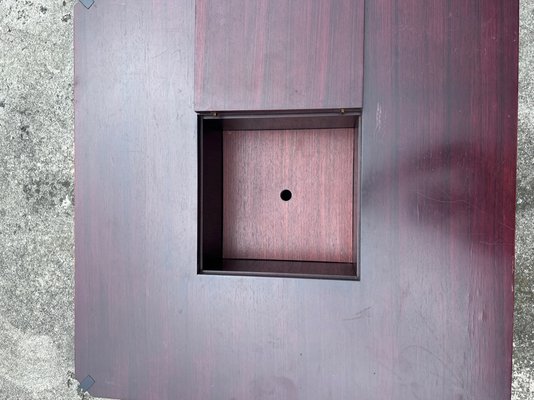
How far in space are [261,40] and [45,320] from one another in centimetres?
111

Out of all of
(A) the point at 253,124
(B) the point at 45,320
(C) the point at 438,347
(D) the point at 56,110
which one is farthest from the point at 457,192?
(B) the point at 45,320

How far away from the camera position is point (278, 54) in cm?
85

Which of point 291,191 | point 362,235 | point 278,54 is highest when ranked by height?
point 278,54

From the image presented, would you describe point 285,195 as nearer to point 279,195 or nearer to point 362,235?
point 279,195

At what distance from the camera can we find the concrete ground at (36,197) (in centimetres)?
117

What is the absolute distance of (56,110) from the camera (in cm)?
117

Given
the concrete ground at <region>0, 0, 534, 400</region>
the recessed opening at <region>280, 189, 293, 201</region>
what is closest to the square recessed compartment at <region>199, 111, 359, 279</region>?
the recessed opening at <region>280, 189, 293, 201</region>

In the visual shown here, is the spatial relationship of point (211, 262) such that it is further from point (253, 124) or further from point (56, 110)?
point (56, 110)

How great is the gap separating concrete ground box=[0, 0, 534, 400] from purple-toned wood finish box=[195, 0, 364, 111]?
57 centimetres

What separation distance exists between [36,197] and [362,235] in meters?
1.04

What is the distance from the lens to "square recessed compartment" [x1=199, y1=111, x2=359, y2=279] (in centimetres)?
99

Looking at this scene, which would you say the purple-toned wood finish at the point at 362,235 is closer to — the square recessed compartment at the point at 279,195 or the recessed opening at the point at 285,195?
the square recessed compartment at the point at 279,195

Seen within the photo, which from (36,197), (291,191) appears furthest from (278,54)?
(36,197)

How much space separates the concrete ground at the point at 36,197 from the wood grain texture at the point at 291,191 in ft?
1.85
